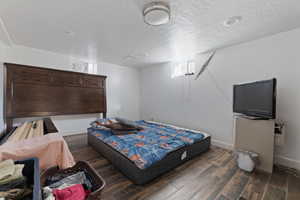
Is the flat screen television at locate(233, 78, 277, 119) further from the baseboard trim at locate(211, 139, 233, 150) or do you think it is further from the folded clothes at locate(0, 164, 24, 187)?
the folded clothes at locate(0, 164, 24, 187)

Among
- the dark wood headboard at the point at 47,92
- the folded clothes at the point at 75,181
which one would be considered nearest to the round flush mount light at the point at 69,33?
the dark wood headboard at the point at 47,92

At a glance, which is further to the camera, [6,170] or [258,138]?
[258,138]

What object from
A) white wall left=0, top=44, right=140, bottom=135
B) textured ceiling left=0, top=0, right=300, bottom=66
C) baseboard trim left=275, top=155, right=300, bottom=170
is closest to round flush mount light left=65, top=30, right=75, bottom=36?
textured ceiling left=0, top=0, right=300, bottom=66

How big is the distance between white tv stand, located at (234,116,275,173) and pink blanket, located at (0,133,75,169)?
2585 mm

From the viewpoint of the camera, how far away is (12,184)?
634 millimetres

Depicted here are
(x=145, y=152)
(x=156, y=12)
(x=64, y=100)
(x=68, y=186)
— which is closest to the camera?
(x=68, y=186)

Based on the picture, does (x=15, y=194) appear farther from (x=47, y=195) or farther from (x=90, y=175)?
(x=90, y=175)

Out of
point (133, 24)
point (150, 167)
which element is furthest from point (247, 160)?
point (133, 24)

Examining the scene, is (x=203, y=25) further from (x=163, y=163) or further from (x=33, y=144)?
(x=33, y=144)

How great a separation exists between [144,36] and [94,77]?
2.10 m

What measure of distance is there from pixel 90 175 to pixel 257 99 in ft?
8.55

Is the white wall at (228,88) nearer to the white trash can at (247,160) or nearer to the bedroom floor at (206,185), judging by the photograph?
the white trash can at (247,160)

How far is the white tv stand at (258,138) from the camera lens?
1924 millimetres

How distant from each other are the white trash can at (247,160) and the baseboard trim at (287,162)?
0.64m
